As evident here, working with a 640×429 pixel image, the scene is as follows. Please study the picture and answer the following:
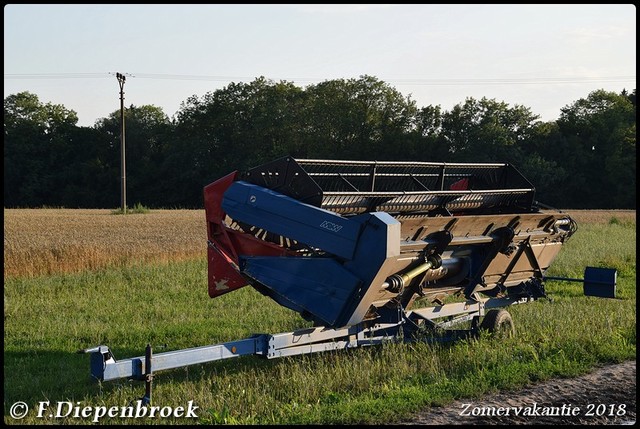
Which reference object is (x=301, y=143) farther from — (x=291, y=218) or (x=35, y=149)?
(x=291, y=218)

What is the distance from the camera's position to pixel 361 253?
22.4 ft

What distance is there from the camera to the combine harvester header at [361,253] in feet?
22.4

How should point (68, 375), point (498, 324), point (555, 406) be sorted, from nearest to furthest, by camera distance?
point (555, 406) → point (68, 375) → point (498, 324)

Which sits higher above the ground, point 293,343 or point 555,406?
point 293,343

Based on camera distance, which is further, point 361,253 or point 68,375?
point 68,375

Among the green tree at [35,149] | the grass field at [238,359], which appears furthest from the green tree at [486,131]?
the grass field at [238,359]

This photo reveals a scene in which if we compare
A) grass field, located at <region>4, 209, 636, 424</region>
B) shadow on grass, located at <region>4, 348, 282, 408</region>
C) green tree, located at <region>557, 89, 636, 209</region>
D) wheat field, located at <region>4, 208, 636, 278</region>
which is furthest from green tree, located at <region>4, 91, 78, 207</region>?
shadow on grass, located at <region>4, 348, 282, 408</region>

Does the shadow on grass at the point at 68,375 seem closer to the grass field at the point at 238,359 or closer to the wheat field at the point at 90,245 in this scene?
the grass field at the point at 238,359

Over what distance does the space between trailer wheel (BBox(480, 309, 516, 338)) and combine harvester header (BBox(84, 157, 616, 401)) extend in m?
0.02

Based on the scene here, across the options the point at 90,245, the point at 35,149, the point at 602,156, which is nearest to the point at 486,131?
the point at 602,156

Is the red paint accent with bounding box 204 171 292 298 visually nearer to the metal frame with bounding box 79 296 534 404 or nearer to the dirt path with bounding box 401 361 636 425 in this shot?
the metal frame with bounding box 79 296 534 404

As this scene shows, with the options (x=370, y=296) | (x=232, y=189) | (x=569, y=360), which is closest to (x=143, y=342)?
(x=232, y=189)

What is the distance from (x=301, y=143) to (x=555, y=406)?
54498 mm

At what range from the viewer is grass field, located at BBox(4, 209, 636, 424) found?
641cm
